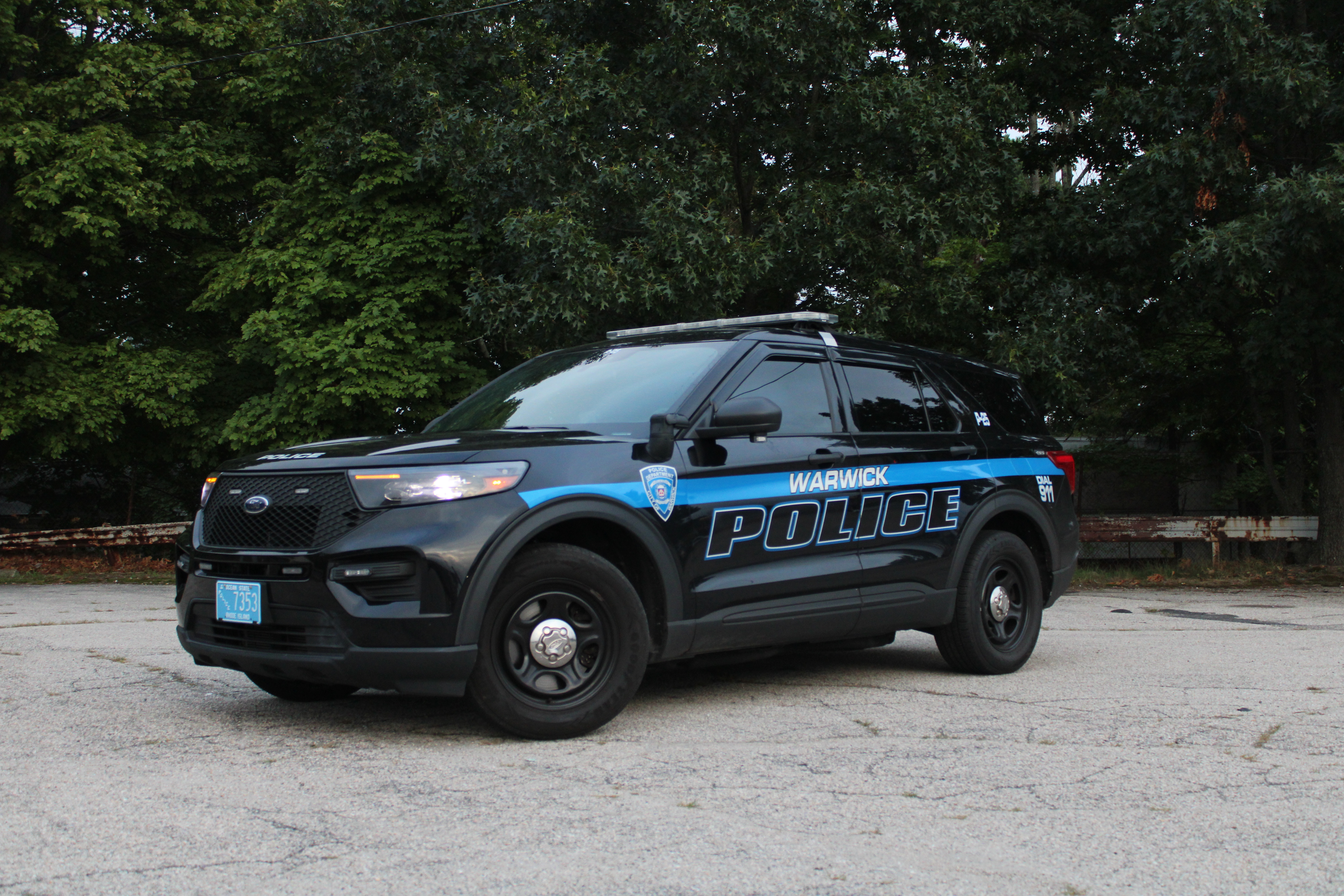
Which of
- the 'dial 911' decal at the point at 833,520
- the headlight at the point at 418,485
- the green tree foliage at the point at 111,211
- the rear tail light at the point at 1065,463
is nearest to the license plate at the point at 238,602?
the headlight at the point at 418,485

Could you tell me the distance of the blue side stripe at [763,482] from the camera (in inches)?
201

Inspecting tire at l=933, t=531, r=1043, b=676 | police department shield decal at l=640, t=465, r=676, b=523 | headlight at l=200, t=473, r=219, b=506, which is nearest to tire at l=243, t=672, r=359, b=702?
headlight at l=200, t=473, r=219, b=506

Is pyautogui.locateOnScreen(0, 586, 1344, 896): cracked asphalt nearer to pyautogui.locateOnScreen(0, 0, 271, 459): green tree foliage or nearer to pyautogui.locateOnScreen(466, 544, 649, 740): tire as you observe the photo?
pyautogui.locateOnScreen(466, 544, 649, 740): tire

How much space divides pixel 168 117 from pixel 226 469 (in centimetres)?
1652

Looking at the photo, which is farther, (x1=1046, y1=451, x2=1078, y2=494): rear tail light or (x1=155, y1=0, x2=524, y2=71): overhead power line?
(x1=155, y1=0, x2=524, y2=71): overhead power line

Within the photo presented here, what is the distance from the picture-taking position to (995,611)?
695 cm

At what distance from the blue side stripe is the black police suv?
1cm

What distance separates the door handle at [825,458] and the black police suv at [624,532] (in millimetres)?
11

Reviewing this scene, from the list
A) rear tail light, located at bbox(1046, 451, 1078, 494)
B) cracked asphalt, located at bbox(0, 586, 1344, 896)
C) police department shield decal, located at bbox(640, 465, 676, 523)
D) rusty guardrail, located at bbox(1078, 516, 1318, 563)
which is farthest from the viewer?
rusty guardrail, located at bbox(1078, 516, 1318, 563)

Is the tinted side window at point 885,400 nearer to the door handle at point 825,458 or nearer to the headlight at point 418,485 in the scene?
the door handle at point 825,458

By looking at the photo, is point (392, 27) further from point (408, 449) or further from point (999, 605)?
point (408, 449)

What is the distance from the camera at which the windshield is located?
5723 millimetres

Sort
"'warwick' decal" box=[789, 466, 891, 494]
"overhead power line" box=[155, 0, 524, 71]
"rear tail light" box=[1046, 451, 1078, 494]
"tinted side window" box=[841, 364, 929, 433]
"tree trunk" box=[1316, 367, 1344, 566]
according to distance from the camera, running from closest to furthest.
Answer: "'warwick' decal" box=[789, 466, 891, 494] < "tinted side window" box=[841, 364, 929, 433] < "rear tail light" box=[1046, 451, 1078, 494] < "tree trunk" box=[1316, 367, 1344, 566] < "overhead power line" box=[155, 0, 524, 71]

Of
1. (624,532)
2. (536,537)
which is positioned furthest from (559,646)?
(624,532)
